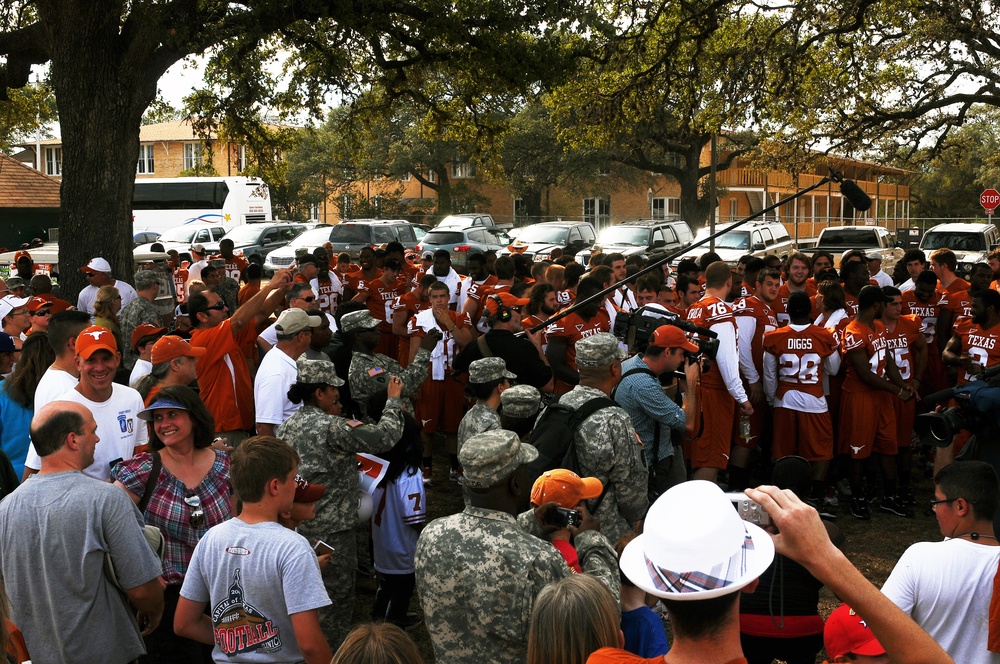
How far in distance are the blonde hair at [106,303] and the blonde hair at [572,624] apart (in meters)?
6.62

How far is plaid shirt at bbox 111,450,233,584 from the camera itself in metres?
4.31

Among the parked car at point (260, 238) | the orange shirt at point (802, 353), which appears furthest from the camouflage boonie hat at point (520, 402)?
the parked car at point (260, 238)

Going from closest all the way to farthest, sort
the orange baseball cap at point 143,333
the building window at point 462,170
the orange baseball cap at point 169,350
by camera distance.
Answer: the orange baseball cap at point 169,350 < the orange baseball cap at point 143,333 < the building window at point 462,170

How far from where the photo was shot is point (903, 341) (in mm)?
8555

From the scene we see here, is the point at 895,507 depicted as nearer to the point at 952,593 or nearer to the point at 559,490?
the point at 952,593

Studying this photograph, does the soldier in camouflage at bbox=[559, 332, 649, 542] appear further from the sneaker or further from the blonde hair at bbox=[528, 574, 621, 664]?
the sneaker

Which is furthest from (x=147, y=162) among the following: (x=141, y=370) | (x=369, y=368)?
(x=369, y=368)

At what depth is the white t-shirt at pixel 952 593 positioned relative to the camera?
11.9ft

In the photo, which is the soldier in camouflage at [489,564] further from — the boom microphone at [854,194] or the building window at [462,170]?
the building window at [462,170]

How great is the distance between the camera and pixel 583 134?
15266 mm

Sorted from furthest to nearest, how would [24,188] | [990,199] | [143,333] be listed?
[24,188], [990,199], [143,333]

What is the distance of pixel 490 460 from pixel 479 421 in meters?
2.34

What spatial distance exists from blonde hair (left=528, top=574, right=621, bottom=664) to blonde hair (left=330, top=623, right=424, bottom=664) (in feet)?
1.26

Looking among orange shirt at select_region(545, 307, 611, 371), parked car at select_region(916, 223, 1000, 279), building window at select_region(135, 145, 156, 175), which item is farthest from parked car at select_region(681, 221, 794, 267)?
building window at select_region(135, 145, 156, 175)
